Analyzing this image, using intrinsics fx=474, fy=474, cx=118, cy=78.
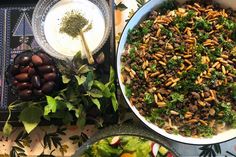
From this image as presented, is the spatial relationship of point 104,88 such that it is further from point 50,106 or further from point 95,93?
point 50,106

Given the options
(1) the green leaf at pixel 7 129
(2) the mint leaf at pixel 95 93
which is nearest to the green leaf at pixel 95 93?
(2) the mint leaf at pixel 95 93

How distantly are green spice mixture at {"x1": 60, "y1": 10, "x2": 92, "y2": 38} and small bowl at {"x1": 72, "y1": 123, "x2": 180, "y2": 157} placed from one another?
25 centimetres

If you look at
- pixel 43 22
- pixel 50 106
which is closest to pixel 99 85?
pixel 50 106

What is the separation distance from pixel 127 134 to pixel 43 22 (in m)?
0.37

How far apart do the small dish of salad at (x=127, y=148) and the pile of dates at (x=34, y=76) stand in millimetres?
176

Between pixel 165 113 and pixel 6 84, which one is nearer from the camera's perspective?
pixel 165 113

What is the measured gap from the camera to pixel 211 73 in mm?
1068

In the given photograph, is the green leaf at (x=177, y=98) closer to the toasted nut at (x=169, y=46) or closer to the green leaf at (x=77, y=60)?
the toasted nut at (x=169, y=46)

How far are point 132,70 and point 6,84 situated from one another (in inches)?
12.7

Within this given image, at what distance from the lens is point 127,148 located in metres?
1.04

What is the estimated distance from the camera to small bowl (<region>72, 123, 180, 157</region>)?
3.41 ft

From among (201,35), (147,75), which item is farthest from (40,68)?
(201,35)

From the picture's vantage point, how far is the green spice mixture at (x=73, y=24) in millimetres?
1155

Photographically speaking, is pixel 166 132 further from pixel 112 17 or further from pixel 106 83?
pixel 112 17
